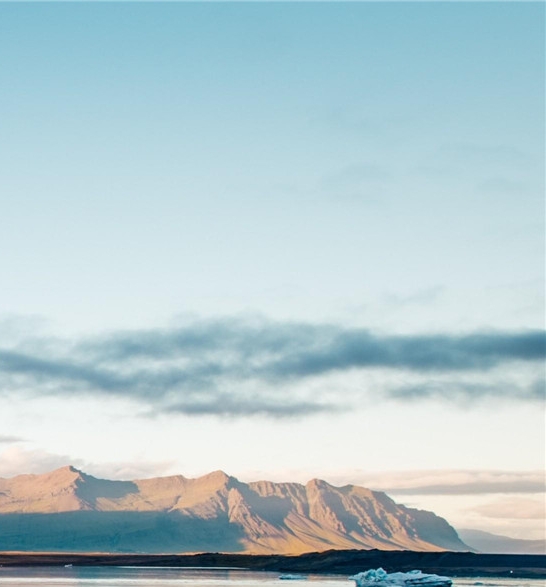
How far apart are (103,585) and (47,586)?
9.55 meters

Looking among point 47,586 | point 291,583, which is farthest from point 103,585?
point 291,583

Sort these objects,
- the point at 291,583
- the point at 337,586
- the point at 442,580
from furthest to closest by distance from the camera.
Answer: the point at 291,583, the point at 337,586, the point at 442,580

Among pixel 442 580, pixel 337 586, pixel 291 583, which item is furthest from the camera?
pixel 291 583

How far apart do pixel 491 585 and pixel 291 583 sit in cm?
3830

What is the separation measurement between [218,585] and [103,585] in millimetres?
20077

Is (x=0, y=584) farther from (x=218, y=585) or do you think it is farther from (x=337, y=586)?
(x=337, y=586)

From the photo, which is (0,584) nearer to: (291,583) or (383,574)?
(291,583)

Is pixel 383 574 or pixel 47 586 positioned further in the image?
pixel 47 586

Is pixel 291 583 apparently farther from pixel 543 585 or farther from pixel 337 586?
pixel 543 585

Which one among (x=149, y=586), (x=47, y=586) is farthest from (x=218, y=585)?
(x=47, y=586)

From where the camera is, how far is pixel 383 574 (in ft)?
555

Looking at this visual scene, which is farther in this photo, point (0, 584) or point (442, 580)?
point (0, 584)

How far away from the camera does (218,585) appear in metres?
180

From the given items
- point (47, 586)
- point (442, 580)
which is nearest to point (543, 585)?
point (442, 580)
